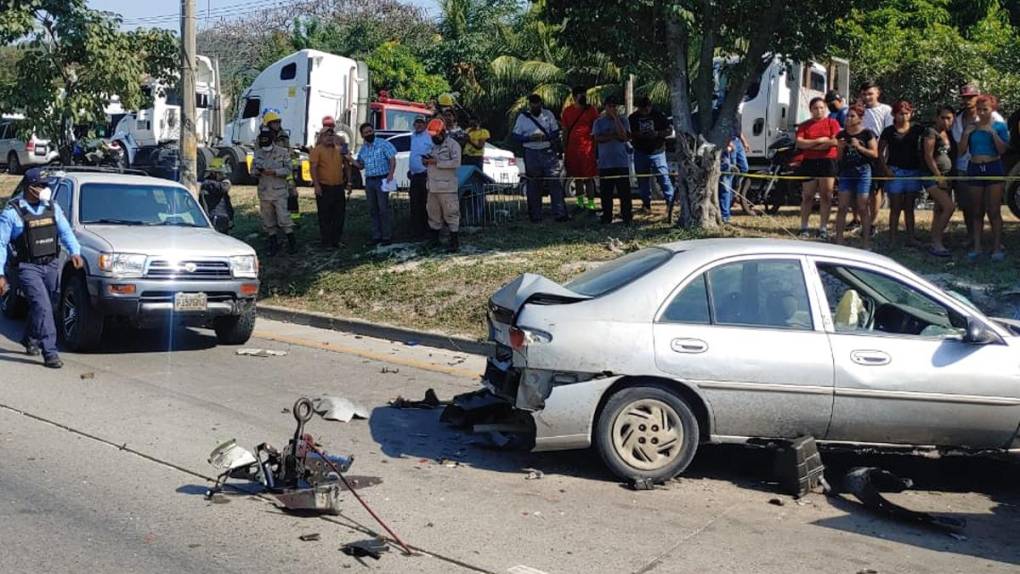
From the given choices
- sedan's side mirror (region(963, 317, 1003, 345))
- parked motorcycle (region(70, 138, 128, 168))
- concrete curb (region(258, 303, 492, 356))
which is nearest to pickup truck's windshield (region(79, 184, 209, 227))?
concrete curb (region(258, 303, 492, 356))

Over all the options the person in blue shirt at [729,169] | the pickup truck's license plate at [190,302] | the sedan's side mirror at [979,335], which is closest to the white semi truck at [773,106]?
the person in blue shirt at [729,169]

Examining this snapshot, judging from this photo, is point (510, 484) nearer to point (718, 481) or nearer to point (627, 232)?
point (718, 481)

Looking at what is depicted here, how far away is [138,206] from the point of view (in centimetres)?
1238

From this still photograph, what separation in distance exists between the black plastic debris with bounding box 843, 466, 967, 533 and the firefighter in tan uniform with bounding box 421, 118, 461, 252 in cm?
860

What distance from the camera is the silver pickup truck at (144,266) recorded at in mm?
10914

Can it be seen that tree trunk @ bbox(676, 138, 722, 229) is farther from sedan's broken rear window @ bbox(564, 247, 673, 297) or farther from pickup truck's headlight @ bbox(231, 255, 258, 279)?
sedan's broken rear window @ bbox(564, 247, 673, 297)

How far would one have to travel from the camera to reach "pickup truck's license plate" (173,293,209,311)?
433 inches

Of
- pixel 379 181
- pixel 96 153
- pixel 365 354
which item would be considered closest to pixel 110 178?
pixel 365 354

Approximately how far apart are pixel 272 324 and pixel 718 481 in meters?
8.08

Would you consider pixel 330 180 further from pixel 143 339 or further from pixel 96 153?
pixel 96 153

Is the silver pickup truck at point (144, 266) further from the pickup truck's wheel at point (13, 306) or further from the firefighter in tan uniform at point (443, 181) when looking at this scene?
the firefighter in tan uniform at point (443, 181)

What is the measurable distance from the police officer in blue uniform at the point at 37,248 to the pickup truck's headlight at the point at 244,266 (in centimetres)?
146

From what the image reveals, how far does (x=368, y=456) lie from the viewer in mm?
7695

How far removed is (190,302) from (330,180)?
559 centimetres
